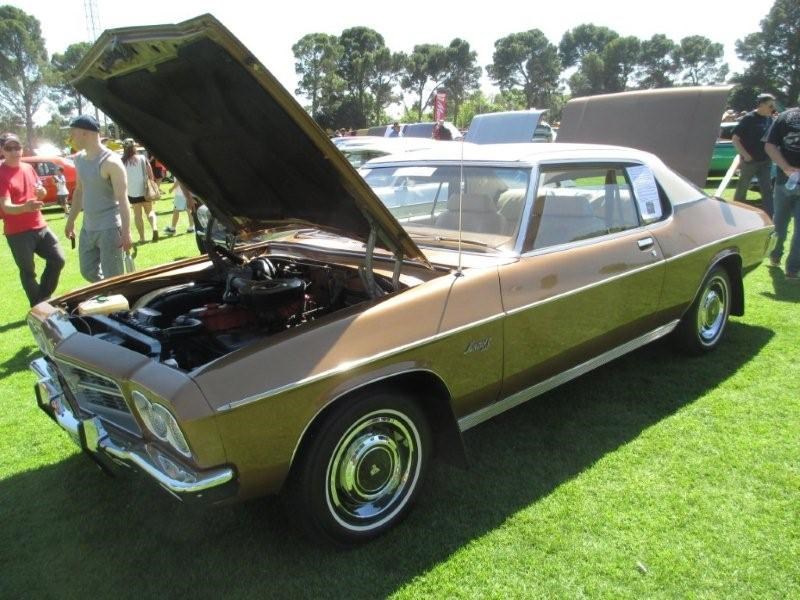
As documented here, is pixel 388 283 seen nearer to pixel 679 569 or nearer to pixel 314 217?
pixel 314 217

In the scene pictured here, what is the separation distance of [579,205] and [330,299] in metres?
1.54

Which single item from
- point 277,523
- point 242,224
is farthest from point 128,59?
point 277,523

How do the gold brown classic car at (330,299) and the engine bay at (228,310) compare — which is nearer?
the gold brown classic car at (330,299)

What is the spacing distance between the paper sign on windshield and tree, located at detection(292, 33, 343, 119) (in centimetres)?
6034

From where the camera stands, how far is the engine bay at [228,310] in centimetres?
265

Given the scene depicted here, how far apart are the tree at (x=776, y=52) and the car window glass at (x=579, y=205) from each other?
56.5 metres

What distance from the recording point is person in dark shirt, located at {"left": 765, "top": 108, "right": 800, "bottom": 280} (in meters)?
5.85

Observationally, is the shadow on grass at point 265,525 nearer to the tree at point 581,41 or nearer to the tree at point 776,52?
the tree at point 776,52

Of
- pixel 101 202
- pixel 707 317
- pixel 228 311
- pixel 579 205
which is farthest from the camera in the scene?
pixel 101 202

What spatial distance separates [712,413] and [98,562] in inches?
125

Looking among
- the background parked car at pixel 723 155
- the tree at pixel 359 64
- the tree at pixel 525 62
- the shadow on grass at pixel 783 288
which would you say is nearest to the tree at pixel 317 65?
the tree at pixel 359 64

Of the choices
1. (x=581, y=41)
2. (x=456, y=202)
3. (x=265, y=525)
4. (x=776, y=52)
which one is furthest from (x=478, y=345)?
(x=581, y=41)

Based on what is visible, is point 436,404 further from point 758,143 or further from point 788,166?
point 758,143

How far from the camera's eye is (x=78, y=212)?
5.20 m
